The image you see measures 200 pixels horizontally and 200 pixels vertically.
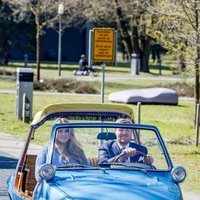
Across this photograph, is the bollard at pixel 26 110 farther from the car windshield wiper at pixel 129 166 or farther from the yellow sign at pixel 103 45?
the car windshield wiper at pixel 129 166

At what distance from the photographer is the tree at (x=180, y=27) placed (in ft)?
58.5

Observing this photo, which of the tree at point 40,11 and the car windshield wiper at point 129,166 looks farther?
the tree at point 40,11

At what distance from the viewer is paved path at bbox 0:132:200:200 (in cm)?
1164

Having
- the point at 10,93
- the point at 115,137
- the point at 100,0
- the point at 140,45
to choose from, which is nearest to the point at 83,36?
the point at 140,45

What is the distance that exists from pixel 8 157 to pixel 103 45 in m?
2.90

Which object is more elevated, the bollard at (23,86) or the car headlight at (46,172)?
the car headlight at (46,172)

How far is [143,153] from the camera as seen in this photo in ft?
25.6

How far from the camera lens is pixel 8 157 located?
15719 mm

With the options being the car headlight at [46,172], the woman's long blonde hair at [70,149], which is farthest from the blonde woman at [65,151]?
the car headlight at [46,172]

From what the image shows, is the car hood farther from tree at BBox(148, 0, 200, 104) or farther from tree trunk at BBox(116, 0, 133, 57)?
tree trunk at BBox(116, 0, 133, 57)

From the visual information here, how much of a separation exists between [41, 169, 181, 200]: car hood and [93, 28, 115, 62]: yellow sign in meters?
8.68

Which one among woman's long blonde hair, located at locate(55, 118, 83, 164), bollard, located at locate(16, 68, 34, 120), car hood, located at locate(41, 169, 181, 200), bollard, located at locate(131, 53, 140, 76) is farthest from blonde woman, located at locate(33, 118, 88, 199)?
bollard, located at locate(131, 53, 140, 76)

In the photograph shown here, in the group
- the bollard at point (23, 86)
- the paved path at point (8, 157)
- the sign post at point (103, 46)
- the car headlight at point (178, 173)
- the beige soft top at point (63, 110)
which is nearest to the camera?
the car headlight at point (178, 173)

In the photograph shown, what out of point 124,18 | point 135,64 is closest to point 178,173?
point 124,18
